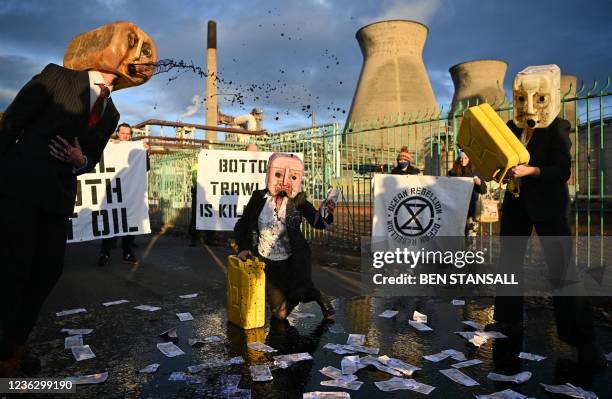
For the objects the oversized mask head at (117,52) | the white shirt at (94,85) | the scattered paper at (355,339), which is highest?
the oversized mask head at (117,52)

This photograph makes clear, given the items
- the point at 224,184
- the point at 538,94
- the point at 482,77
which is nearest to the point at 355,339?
the point at 538,94

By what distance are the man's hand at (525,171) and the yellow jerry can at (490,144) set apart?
1.4 inches

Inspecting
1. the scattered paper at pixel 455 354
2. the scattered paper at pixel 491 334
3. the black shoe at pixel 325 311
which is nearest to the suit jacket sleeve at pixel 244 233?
the black shoe at pixel 325 311

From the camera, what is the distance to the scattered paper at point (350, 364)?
3178 millimetres

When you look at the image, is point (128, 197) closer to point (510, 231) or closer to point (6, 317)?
point (6, 317)

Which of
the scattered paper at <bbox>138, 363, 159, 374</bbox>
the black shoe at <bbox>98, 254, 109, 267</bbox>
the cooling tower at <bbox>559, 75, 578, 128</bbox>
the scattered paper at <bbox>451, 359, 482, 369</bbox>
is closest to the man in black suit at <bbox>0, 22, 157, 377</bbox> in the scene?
the scattered paper at <bbox>138, 363, 159, 374</bbox>

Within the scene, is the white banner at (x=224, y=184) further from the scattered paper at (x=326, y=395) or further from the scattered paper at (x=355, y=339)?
the scattered paper at (x=326, y=395)

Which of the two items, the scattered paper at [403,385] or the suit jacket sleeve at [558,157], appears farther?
the suit jacket sleeve at [558,157]

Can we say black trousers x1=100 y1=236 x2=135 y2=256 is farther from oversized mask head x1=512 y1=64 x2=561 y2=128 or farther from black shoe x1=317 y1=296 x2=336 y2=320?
oversized mask head x1=512 y1=64 x2=561 y2=128

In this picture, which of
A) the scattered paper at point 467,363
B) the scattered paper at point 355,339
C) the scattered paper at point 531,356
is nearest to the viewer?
the scattered paper at point 467,363

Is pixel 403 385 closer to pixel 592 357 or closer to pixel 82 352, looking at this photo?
pixel 592 357

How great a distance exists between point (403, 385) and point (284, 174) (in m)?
2.18

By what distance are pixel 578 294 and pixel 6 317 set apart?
386 cm

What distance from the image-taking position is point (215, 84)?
3052 cm
